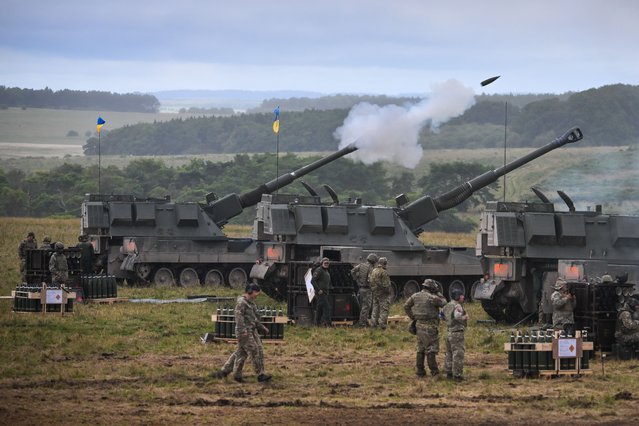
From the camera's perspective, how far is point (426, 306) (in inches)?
816

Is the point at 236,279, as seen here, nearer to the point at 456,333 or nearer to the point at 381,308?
the point at 381,308

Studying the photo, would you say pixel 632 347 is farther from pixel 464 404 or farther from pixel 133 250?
pixel 133 250

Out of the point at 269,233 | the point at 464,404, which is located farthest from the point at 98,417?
the point at 269,233

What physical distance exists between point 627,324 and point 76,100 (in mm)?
143485

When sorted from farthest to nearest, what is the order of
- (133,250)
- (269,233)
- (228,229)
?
(228,229) → (133,250) → (269,233)

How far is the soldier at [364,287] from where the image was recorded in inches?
1121

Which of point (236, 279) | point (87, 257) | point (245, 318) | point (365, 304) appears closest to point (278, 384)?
point (245, 318)

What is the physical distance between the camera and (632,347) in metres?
22.9

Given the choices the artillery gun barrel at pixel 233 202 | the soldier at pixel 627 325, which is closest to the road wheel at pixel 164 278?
the artillery gun barrel at pixel 233 202

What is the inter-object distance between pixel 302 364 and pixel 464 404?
4.36 m

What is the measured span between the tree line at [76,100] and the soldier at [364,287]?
345 feet

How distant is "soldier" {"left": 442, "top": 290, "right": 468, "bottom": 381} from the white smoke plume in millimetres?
20505

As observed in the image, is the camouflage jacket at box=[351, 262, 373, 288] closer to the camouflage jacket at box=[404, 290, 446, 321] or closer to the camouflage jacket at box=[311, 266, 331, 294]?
the camouflage jacket at box=[311, 266, 331, 294]

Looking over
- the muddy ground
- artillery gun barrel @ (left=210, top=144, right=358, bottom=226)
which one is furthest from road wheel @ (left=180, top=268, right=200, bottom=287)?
the muddy ground
